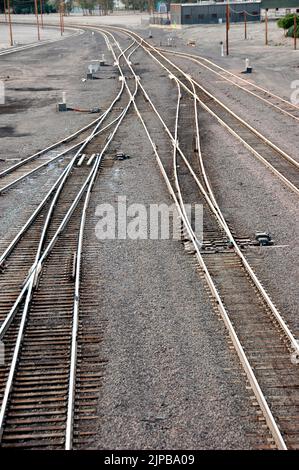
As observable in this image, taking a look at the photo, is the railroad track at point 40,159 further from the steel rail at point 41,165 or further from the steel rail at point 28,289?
the steel rail at point 28,289

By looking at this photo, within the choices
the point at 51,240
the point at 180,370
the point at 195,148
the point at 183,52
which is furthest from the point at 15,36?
the point at 180,370

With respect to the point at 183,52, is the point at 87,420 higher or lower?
lower

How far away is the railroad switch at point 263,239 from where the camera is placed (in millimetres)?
14133

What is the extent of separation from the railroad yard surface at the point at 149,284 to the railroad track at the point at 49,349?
0.03 m

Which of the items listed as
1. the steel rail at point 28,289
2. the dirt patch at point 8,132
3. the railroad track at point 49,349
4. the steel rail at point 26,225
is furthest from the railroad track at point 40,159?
the railroad track at point 49,349

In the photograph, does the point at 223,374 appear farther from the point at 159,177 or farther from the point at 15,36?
the point at 15,36

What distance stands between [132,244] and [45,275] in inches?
92.3

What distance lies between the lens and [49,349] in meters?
10.1

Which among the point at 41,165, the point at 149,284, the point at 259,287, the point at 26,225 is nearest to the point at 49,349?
the point at 149,284

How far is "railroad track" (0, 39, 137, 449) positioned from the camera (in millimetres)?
8336

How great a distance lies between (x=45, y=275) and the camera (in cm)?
1292

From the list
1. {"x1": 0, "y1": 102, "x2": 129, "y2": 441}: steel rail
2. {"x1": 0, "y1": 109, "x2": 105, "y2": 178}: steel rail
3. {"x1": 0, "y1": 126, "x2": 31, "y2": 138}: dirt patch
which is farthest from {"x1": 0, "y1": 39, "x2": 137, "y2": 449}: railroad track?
{"x1": 0, "y1": 126, "x2": 31, "y2": 138}: dirt patch

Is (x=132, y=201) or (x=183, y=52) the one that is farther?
(x=183, y=52)
